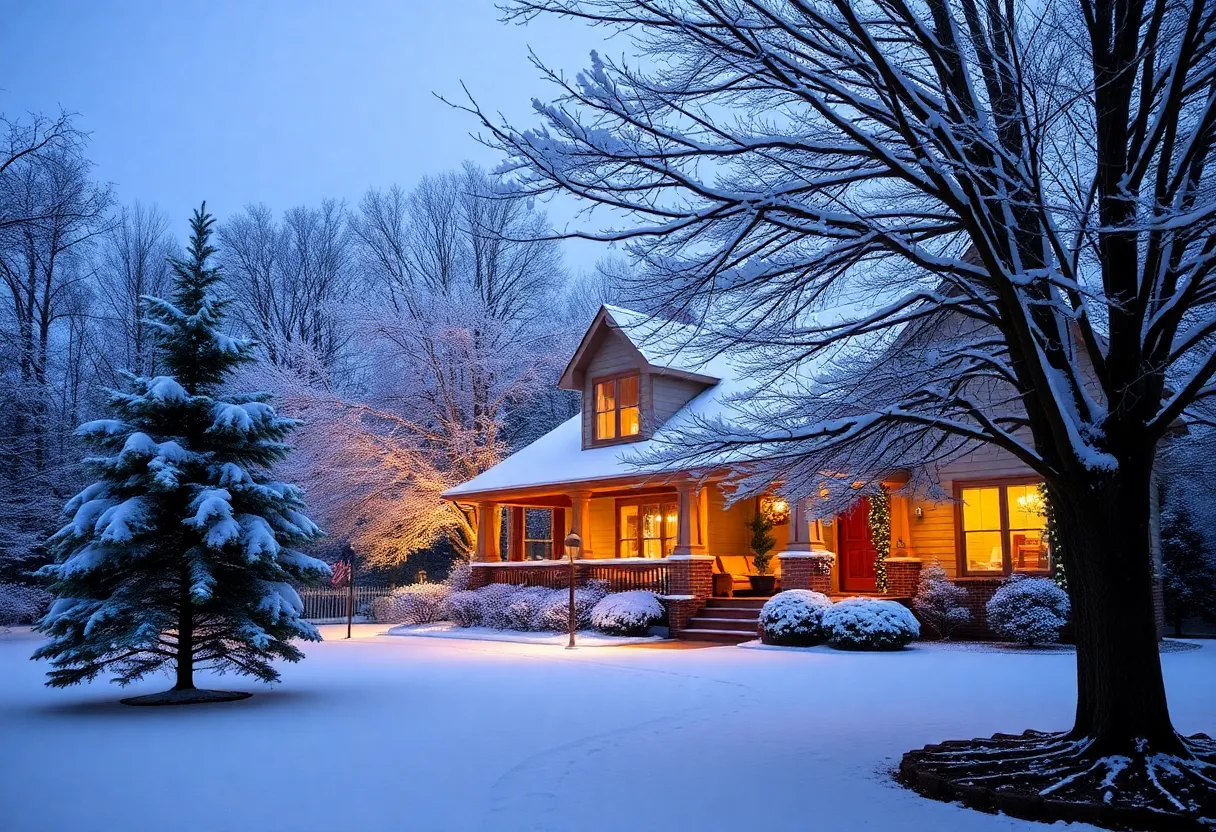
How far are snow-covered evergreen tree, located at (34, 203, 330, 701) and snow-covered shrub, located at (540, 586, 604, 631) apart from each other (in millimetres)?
10218

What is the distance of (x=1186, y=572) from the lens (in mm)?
24984

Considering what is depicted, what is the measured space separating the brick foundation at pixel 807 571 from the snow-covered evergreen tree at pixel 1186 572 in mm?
10673

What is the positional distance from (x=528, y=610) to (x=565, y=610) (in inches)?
50.6

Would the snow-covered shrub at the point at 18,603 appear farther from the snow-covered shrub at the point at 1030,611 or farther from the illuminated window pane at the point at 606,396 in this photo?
the snow-covered shrub at the point at 1030,611

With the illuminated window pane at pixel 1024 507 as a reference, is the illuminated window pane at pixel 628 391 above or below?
above

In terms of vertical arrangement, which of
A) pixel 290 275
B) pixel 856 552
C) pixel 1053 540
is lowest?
pixel 856 552

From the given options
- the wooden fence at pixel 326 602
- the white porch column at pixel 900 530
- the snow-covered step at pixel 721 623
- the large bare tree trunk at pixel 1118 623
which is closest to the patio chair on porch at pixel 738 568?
the snow-covered step at pixel 721 623

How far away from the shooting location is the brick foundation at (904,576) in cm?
2005

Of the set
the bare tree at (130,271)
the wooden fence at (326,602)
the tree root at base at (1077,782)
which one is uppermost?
the bare tree at (130,271)

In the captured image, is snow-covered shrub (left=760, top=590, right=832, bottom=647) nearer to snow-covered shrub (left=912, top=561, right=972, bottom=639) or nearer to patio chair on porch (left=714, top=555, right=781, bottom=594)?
snow-covered shrub (left=912, top=561, right=972, bottom=639)

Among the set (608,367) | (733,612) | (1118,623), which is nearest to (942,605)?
(733,612)

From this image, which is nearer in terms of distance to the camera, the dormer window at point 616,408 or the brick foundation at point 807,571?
the brick foundation at point 807,571

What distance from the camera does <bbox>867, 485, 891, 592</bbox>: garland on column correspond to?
20328 millimetres

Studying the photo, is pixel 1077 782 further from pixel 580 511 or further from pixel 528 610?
pixel 580 511
